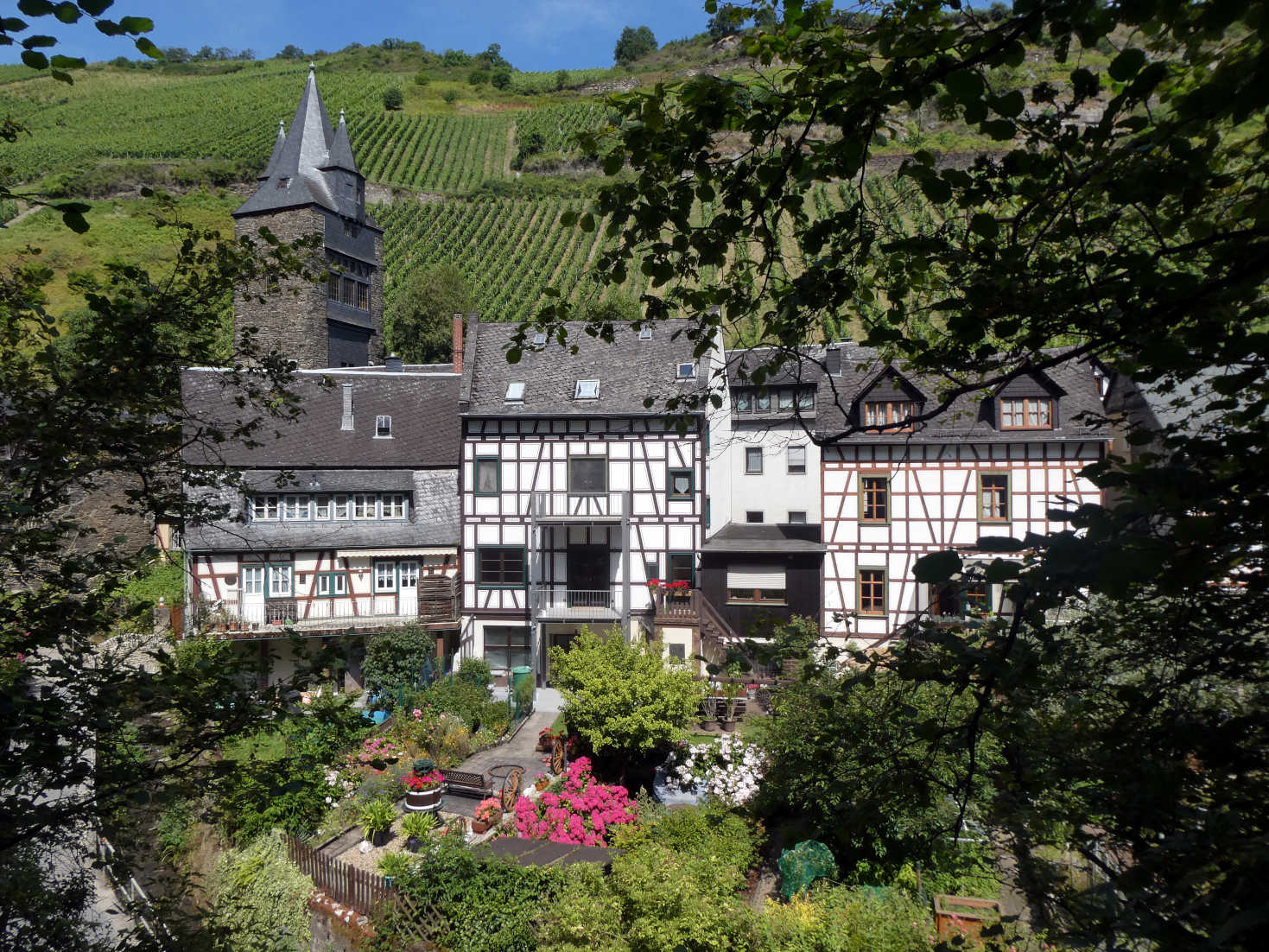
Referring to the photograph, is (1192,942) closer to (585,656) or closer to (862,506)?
(585,656)

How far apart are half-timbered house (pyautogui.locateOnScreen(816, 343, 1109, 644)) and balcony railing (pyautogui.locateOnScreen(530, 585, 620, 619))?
17.3ft

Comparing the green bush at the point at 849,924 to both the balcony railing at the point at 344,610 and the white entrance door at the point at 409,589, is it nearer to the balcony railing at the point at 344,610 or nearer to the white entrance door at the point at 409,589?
the balcony railing at the point at 344,610

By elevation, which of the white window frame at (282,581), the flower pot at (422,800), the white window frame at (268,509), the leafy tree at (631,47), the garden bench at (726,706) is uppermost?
the leafy tree at (631,47)

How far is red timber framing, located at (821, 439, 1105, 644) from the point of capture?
1864cm

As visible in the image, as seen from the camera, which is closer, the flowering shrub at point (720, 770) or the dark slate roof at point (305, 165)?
the flowering shrub at point (720, 770)

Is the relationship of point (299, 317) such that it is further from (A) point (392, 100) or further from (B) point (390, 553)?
(A) point (392, 100)

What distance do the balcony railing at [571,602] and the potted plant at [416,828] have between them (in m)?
8.27

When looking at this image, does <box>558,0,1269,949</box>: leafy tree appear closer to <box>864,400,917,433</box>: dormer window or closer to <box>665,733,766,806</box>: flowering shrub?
<box>665,733,766,806</box>: flowering shrub

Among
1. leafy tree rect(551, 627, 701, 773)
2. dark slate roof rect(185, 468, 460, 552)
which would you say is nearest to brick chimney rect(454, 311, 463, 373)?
dark slate roof rect(185, 468, 460, 552)

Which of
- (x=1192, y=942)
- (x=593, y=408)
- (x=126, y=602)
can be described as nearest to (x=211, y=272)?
(x=126, y=602)

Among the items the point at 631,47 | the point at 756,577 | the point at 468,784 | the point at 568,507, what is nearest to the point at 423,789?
the point at 468,784

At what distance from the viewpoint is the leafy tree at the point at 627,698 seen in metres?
12.9

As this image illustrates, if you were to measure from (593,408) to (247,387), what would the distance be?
1562 cm

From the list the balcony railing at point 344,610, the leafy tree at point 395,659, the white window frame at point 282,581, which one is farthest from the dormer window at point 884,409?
the white window frame at point 282,581
